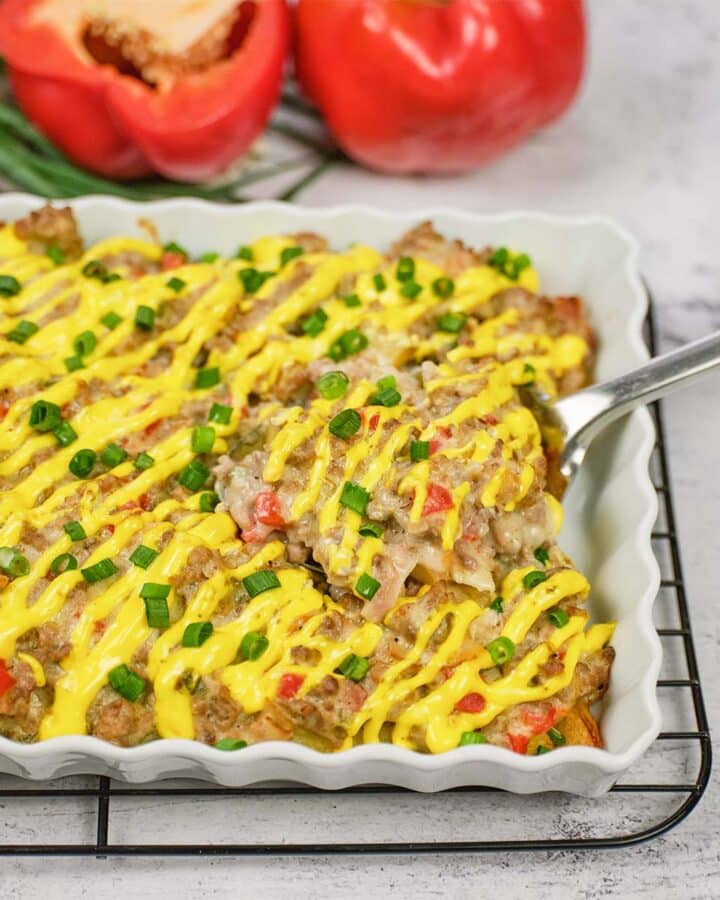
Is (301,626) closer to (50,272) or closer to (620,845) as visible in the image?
(620,845)

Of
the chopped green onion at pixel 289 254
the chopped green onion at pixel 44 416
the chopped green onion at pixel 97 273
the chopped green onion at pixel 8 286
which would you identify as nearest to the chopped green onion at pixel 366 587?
the chopped green onion at pixel 44 416

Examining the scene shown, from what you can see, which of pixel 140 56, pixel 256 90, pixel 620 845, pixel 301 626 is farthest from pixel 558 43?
pixel 620 845

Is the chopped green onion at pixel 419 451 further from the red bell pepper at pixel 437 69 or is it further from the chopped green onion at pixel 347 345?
the red bell pepper at pixel 437 69

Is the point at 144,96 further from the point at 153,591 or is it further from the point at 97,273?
the point at 153,591

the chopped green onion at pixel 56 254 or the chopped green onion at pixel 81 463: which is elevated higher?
the chopped green onion at pixel 56 254

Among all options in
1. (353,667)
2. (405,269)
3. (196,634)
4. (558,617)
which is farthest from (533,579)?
(405,269)

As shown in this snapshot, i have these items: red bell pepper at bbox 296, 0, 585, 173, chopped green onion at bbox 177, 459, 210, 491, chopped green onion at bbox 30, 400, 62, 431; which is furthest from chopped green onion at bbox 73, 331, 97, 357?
red bell pepper at bbox 296, 0, 585, 173

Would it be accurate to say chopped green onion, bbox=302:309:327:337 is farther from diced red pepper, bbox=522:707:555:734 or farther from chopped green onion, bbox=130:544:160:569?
diced red pepper, bbox=522:707:555:734
